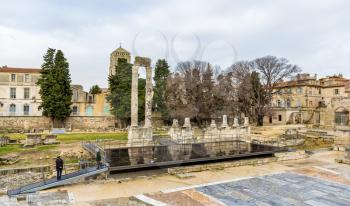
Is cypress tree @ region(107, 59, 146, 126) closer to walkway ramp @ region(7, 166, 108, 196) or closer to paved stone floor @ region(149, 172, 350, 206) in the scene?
walkway ramp @ region(7, 166, 108, 196)

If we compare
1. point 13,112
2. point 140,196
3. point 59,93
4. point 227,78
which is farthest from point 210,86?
point 13,112

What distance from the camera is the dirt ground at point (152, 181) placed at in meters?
11.6

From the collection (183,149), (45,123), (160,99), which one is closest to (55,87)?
(45,123)

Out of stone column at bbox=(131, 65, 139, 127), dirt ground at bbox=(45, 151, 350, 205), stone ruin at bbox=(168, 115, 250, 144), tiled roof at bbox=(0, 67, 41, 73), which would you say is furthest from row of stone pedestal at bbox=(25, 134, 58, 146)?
tiled roof at bbox=(0, 67, 41, 73)

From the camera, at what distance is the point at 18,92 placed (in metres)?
51.5

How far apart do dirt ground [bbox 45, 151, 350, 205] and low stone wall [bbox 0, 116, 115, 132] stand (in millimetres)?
31868

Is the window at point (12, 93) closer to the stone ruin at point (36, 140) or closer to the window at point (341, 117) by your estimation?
the stone ruin at point (36, 140)

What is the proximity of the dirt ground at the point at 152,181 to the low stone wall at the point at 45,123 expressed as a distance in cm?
3187

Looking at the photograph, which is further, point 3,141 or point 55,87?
point 55,87

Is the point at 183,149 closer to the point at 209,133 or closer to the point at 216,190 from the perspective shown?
the point at 209,133

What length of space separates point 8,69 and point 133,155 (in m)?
46.2

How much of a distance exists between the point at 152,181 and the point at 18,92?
4899 cm

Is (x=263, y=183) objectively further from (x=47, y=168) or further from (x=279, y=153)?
(x=47, y=168)

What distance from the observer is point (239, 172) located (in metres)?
16.1
